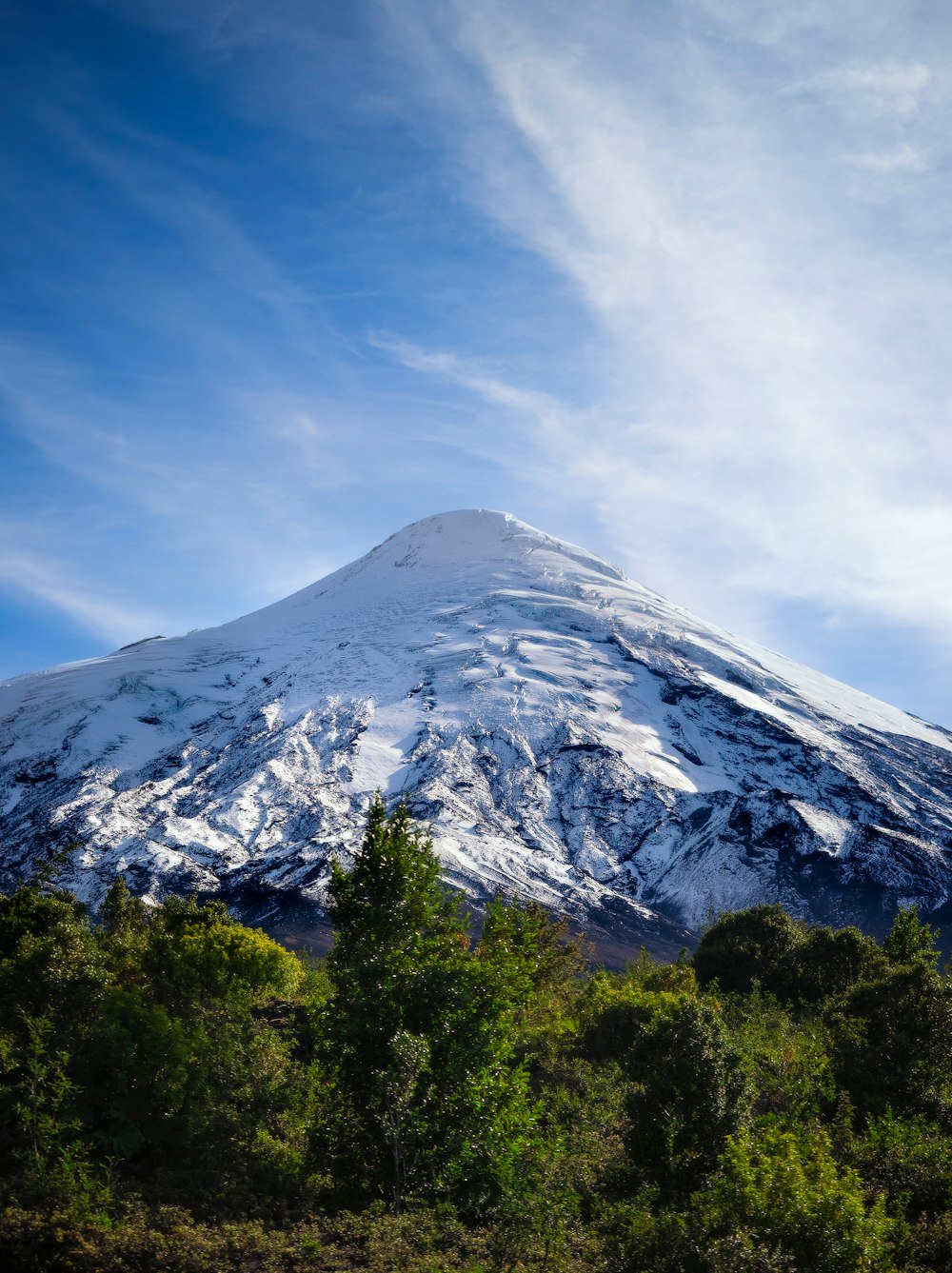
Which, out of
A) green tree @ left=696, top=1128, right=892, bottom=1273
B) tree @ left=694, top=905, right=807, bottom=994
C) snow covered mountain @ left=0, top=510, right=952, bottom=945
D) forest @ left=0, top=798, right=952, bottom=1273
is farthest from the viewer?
snow covered mountain @ left=0, top=510, right=952, bottom=945

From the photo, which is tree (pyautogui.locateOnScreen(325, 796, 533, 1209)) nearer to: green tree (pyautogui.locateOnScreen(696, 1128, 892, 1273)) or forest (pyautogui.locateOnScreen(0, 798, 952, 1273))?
forest (pyautogui.locateOnScreen(0, 798, 952, 1273))

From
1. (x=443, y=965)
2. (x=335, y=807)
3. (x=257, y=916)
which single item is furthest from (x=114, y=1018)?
(x=335, y=807)

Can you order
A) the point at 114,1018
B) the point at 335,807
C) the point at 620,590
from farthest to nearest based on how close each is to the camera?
the point at 620,590
the point at 335,807
the point at 114,1018

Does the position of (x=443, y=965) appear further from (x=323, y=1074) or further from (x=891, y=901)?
(x=891, y=901)

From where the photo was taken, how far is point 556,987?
35156 mm

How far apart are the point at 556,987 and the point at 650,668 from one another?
119 m

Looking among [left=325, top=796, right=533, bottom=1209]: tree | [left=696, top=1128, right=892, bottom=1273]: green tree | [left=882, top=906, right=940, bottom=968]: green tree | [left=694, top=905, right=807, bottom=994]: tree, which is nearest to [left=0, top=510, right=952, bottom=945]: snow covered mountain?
[left=694, top=905, right=807, bottom=994]: tree

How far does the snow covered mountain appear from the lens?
332 feet

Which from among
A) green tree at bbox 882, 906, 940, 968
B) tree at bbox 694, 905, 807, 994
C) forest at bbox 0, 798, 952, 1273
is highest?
green tree at bbox 882, 906, 940, 968

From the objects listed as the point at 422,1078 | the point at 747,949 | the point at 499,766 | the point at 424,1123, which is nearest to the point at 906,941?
the point at 747,949

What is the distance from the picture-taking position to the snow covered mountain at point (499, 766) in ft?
332

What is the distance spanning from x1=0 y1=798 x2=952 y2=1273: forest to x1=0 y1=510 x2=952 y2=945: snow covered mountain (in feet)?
221

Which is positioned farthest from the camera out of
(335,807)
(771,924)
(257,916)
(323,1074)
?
(335,807)

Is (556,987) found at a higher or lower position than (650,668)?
lower
